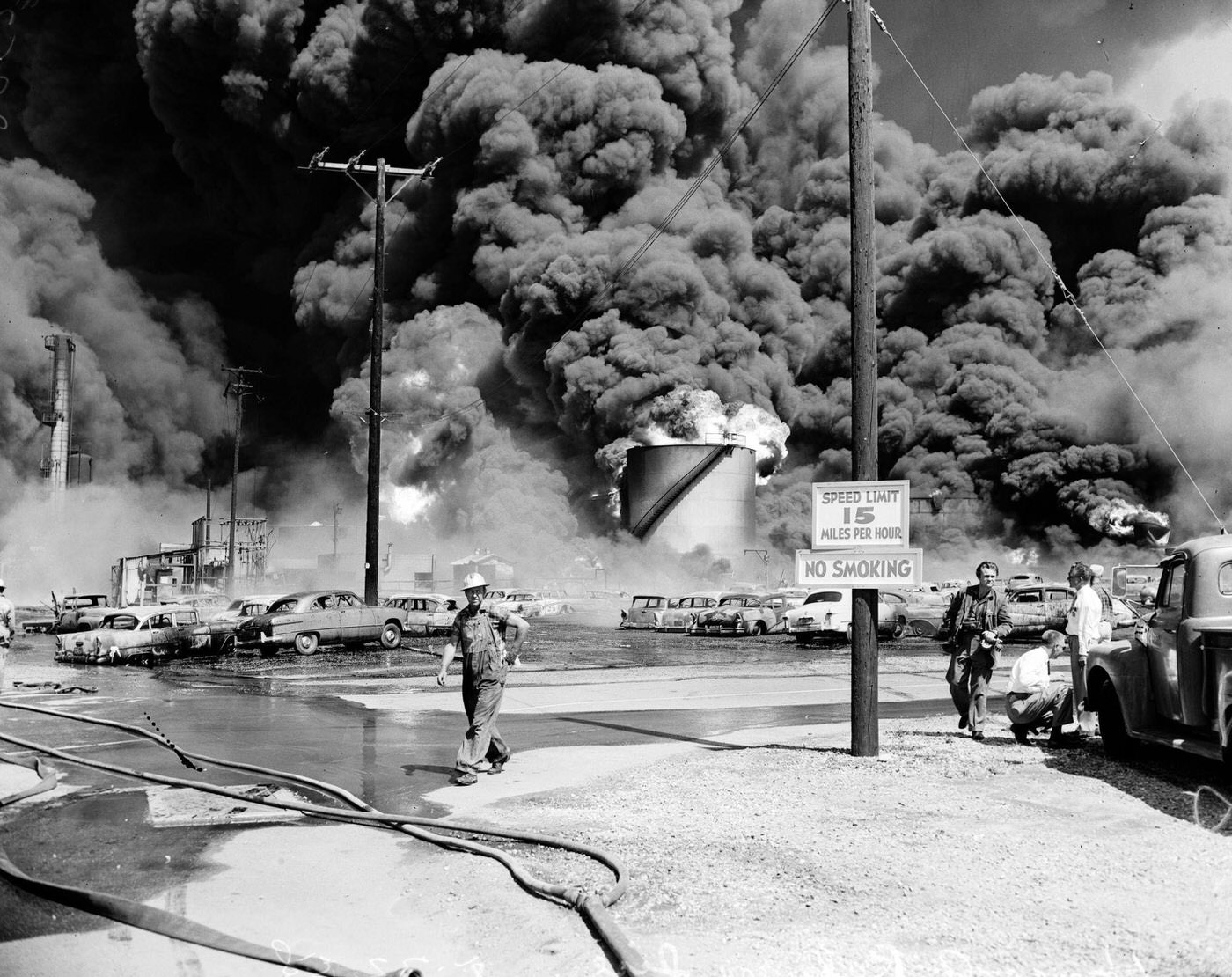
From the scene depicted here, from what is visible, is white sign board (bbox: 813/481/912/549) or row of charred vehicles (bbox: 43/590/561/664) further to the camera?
row of charred vehicles (bbox: 43/590/561/664)

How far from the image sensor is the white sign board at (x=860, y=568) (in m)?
9.12

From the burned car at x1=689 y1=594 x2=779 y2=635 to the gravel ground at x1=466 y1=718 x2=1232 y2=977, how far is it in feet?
71.8

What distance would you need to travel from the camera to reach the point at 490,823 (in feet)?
22.4

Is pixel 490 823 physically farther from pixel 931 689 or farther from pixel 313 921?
pixel 931 689

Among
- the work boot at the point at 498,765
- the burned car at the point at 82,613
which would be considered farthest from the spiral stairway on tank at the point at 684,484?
the work boot at the point at 498,765

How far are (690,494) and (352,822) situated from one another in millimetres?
49651

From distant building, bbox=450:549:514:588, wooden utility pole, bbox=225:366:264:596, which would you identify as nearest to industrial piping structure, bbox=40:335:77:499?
wooden utility pole, bbox=225:366:264:596

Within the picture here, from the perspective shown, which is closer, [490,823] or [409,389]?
[490,823]

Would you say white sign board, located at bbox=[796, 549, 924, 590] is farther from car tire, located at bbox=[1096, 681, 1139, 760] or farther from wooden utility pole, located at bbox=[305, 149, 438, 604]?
wooden utility pole, located at bbox=[305, 149, 438, 604]

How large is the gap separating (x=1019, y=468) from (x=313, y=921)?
53504 millimetres

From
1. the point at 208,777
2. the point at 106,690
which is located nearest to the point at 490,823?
the point at 208,777

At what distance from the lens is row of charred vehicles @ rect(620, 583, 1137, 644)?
26.2 meters

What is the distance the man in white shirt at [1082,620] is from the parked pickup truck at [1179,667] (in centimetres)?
87

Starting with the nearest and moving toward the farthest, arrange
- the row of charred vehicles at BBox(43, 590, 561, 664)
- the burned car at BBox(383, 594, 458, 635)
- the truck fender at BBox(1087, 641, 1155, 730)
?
1. the truck fender at BBox(1087, 641, 1155, 730)
2. the row of charred vehicles at BBox(43, 590, 561, 664)
3. the burned car at BBox(383, 594, 458, 635)
